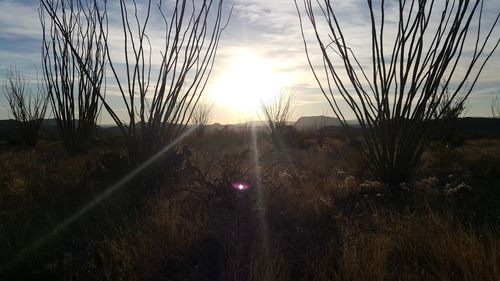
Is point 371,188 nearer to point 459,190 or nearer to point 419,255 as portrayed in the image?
point 459,190

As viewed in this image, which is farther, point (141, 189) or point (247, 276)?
point (141, 189)

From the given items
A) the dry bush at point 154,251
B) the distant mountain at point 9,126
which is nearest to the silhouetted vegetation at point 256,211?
the dry bush at point 154,251

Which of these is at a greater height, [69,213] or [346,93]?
[346,93]

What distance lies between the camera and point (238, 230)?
9.30 ft

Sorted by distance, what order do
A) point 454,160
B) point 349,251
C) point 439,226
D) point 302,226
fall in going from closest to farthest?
point 349,251 → point 439,226 → point 302,226 → point 454,160

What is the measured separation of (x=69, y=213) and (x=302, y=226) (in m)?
1.76

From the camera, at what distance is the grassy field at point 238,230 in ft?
7.27

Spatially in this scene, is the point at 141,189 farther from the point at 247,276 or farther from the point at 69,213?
the point at 247,276

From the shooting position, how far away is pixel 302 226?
123 inches

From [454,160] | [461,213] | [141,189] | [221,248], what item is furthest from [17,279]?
[454,160]

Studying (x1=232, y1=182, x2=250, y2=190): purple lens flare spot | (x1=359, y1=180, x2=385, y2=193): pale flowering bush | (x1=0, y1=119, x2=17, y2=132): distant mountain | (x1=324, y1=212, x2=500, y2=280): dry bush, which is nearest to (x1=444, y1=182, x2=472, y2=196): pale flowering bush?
(x1=359, y1=180, x2=385, y2=193): pale flowering bush

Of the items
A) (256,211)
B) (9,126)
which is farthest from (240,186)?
(9,126)

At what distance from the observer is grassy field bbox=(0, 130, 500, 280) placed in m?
2.21

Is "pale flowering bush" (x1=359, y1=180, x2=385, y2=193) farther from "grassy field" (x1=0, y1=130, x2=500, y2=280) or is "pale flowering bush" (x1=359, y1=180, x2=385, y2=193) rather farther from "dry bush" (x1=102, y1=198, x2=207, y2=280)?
"dry bush" (x1=102, y1=198, x2=207, y2=280)
